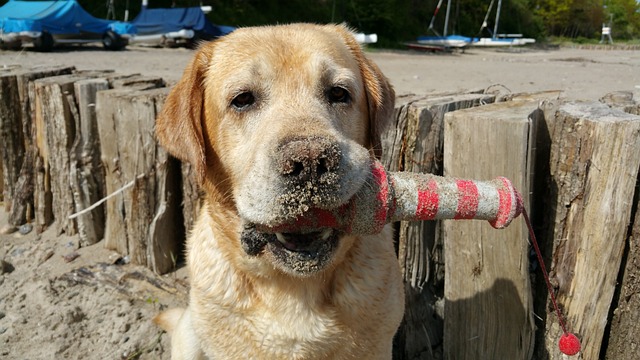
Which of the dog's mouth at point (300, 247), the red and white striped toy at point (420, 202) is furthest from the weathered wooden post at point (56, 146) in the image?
the red and white striped toy at point (420, 202)

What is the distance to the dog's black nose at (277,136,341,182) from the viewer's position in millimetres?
1869

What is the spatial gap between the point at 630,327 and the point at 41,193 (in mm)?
4723

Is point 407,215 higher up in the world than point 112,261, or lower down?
higher up

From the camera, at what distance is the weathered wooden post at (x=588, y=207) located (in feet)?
8.31

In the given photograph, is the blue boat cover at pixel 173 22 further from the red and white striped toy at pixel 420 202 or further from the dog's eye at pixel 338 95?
the red and white striped toy at pixel 420 202

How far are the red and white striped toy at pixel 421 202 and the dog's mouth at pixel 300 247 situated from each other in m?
0.11

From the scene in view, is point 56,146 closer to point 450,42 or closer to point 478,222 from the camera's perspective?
A: point 478,222

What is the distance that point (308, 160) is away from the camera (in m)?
1.87

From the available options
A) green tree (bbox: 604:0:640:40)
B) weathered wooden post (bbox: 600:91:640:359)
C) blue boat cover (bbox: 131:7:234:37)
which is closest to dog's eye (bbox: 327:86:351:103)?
weathered wooden post (bbox: 600:91:640:359)

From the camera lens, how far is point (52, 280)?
420cm

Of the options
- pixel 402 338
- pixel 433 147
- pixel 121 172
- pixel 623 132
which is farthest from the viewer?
pixel 121 172

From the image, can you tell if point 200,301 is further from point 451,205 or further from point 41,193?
point 41,193

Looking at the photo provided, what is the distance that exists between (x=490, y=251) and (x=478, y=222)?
18 centimetres

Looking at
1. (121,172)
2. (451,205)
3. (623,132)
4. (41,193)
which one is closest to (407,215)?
(451,205)
